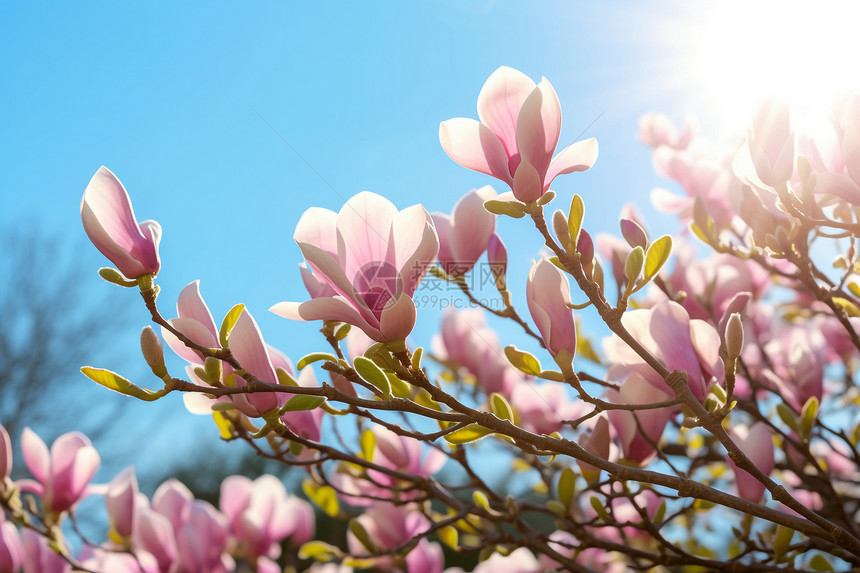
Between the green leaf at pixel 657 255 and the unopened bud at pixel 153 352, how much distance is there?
546 mm

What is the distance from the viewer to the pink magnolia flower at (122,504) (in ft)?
4.61

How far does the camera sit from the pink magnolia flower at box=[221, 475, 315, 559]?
175cm

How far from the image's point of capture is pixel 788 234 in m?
0.93

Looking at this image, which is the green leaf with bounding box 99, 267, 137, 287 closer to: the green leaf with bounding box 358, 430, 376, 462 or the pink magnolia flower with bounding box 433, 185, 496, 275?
the pink magnolia flower with bounding box 433, 185, 496, 275

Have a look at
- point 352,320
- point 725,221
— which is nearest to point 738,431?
point 725,221

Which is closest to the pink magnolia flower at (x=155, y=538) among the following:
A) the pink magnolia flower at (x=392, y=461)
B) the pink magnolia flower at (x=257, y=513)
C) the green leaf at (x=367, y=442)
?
the pink magnolia flower at (x=257, y=513)

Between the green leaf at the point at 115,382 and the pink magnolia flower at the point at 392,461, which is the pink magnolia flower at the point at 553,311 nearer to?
the green leaf at the point at 115,382

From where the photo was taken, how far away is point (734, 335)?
71 centimetres

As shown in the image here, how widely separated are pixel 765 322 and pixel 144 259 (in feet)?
4.63

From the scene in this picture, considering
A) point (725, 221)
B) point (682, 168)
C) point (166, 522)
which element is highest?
point (682, 168)

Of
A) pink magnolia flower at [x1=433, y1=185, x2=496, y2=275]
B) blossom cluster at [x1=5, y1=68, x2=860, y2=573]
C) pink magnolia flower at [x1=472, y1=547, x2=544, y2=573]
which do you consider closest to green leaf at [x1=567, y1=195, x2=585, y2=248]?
blossom cluster at [x1=5, y1=68, x2=860, y2=573]

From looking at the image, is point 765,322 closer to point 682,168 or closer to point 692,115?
point 682,168

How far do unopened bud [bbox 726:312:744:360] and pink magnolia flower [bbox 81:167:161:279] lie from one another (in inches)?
25.0

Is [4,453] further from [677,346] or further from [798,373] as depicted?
[798,373]
